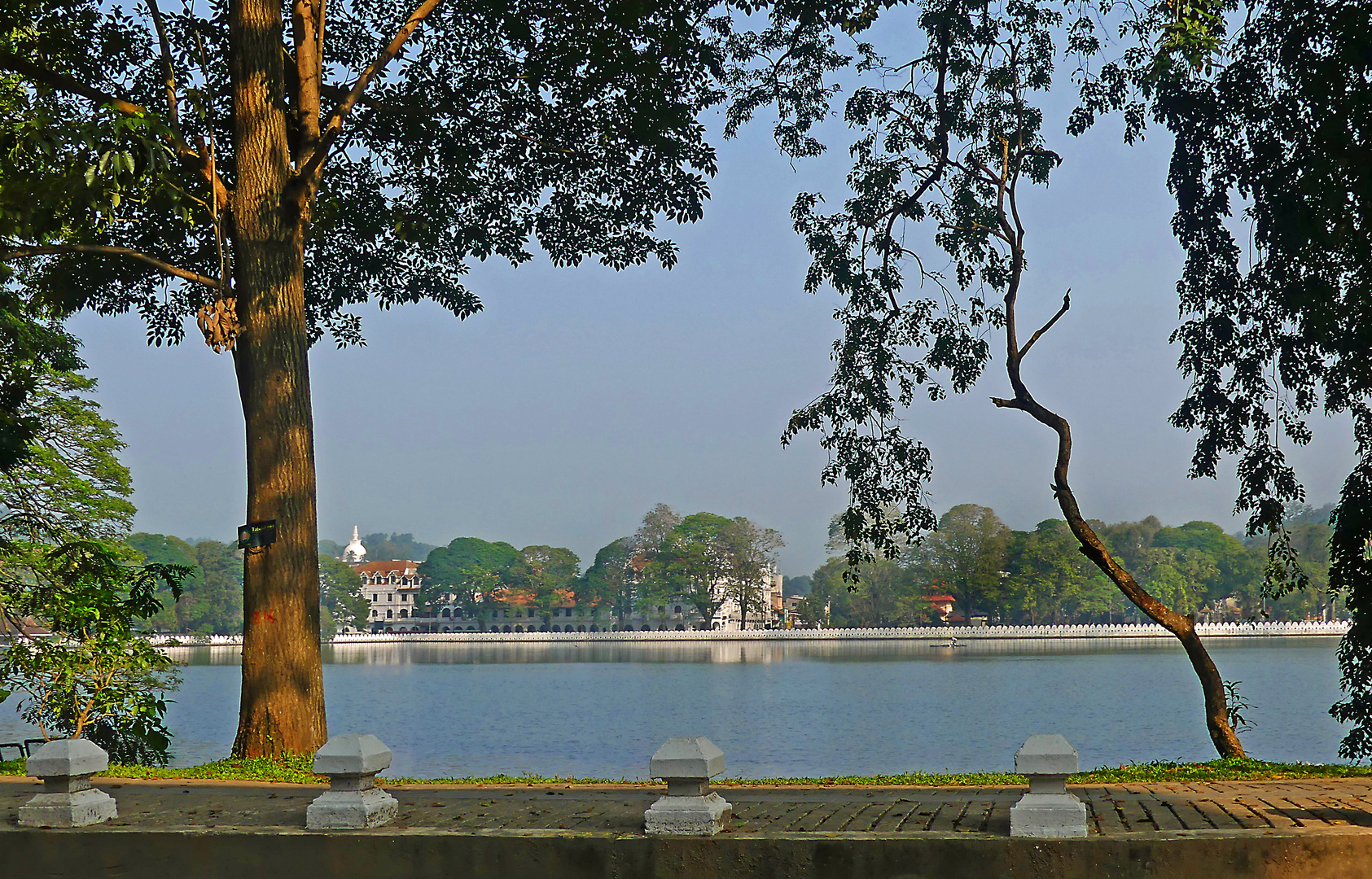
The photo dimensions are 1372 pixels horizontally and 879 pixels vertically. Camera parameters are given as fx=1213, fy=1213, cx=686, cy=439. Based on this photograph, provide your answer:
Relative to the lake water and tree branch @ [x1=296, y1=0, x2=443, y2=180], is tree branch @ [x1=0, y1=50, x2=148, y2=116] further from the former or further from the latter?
the lake water

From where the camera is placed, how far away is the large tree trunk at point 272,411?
33.9 feet

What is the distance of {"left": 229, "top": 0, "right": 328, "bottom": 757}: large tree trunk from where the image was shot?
10.3 metres

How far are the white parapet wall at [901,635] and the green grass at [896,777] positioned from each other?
88.5 metres

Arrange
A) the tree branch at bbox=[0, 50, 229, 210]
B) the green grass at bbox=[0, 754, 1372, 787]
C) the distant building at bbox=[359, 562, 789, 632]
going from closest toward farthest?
the green grass at bbox=[0, 754, 1372, 787]
the tree branch at bbox=[0, 50, 229, 210]
the distant building at bbox=[359, 562, 789, 632]

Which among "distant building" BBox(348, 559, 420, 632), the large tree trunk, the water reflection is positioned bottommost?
the water reflection

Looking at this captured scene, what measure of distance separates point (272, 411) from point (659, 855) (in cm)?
607

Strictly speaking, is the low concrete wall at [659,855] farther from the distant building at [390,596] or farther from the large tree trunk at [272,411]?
the distant building at [390,596]

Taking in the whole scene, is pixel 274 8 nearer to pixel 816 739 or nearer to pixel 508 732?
pixel 816 739

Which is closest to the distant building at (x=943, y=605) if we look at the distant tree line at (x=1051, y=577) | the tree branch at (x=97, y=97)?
the distant tree line at (x=1051, y=577)

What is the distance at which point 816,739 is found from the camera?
106ft

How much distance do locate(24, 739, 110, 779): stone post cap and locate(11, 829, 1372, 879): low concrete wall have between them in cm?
33

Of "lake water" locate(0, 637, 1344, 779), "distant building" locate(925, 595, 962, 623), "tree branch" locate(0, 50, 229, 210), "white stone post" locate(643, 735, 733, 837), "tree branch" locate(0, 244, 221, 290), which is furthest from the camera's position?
"distant building" locate(925, 595, 962, 623)

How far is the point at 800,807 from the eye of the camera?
7367 mm

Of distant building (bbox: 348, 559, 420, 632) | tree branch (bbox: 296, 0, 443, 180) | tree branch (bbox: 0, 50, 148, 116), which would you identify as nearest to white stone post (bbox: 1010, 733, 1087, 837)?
tree branch (bbox: 296, 0, 443, 180)
